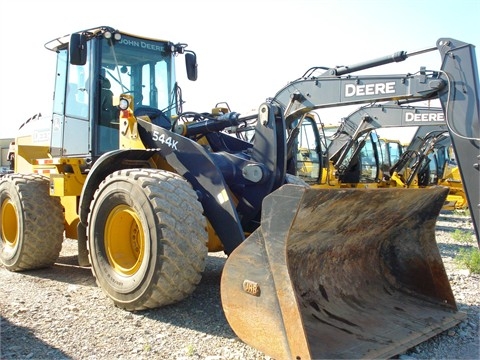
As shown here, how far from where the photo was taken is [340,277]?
4.14 m

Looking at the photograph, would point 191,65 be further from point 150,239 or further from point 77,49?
point 150,239

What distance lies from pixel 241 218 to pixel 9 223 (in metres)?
3.41

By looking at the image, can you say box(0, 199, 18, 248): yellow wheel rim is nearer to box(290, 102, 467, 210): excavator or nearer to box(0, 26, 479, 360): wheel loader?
box(0, 26, 479, 360): wheel loader

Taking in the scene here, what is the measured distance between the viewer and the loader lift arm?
4.18 m

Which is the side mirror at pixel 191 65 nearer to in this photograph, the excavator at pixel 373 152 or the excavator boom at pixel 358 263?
the excavator at pixel 373 152

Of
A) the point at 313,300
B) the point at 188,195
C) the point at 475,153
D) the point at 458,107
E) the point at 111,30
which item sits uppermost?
the point at 111,30

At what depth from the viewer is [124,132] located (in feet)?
16.4

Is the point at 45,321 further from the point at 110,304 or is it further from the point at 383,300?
the point at 383,300

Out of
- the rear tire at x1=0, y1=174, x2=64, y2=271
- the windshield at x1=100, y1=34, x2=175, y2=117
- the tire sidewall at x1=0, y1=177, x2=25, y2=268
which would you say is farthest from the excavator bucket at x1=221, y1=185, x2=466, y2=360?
the tire sidewall at x1=0, y1=177, x2=25, y2=268

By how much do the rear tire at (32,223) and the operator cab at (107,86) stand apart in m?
0.59

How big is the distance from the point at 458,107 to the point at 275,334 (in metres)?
2.63

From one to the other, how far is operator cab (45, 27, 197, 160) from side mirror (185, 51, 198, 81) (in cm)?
1

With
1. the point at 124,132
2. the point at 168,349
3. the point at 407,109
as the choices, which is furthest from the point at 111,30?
the point at 407,109

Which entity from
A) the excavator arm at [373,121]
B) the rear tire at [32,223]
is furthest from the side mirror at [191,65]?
the excavator arm at [373,121]
